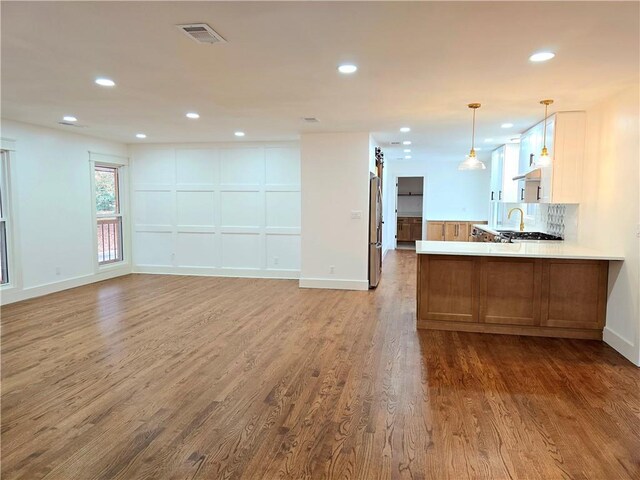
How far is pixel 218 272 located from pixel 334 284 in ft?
8.05

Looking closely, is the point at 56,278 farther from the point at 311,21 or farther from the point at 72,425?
the point at 311,21

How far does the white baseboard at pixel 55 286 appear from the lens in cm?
571

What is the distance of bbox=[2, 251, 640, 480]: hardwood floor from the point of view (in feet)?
7.40

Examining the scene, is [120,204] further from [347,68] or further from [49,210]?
[347,68]

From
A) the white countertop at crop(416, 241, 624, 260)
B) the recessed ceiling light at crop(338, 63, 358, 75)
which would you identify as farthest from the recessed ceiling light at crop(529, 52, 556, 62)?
the white countertop at crop(416, 241, 624, 260)

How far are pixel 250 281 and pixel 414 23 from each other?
18.3ft

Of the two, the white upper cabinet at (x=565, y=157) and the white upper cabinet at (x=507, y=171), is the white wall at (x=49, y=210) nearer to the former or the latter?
the white upper cabinet at (x=565, y=157)

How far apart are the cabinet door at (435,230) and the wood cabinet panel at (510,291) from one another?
265 inches

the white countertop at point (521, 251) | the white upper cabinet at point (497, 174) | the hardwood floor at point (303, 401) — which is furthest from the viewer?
the white upper cabinet at point (497, 174)

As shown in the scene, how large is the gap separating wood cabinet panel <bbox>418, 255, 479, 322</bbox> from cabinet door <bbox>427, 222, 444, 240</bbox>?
22.1 ft

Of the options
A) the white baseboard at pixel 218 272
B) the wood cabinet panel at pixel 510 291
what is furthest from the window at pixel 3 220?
the wood cabinet panel at pixel 510 291

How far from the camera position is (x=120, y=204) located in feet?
26.4

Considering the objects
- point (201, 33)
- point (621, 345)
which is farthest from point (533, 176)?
point (201, 33)

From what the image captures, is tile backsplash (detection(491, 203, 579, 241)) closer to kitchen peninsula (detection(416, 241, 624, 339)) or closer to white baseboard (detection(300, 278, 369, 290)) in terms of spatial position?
kitchen peninsula (detection(416, 241, 624, 339))
